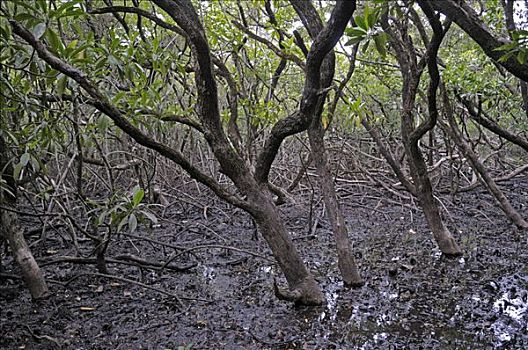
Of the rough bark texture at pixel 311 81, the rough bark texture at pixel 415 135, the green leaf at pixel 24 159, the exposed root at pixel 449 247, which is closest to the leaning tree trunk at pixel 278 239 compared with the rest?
the rough bark texture at pixel 311 81

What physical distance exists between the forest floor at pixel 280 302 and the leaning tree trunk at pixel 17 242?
0.39 feet

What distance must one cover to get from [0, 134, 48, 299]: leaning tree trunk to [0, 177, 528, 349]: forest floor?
120 millimetres

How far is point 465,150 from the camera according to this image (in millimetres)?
4332

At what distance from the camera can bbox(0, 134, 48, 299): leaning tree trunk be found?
260 cm

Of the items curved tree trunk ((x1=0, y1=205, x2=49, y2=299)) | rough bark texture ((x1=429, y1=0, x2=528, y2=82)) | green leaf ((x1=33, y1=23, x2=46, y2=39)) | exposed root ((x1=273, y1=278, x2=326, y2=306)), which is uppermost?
rough bark texture ((x1=429, y1=0, x2=528, y2=82))

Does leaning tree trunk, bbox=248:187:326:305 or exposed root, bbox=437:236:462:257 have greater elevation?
exposed root, bbox=437:236:462:257

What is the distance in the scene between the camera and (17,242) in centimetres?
262

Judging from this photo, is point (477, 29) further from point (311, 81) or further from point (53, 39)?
point (53, 39)

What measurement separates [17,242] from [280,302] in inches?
63.7

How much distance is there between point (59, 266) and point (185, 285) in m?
1.19

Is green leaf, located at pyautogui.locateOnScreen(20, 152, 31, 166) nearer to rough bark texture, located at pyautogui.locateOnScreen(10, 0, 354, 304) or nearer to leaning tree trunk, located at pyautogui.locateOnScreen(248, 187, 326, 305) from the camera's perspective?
rough bark texture, located at pyautogui.locateOnScreen(10, 0, 354, 304)

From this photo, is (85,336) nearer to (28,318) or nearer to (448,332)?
(28,318)

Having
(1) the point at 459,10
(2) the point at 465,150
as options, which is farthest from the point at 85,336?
(2) the point at 465,150

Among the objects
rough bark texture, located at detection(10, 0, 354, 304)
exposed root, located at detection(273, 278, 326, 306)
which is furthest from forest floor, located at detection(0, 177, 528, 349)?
rough bark texture, located at detection(10, 0, 354, 304)
